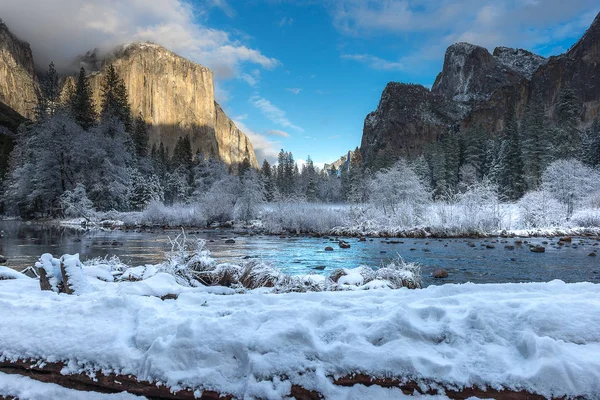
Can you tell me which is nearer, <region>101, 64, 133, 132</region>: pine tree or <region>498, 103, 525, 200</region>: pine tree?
<region>498, 103, 525, 200</region>: pine tree

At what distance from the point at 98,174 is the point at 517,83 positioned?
14289 centimetres

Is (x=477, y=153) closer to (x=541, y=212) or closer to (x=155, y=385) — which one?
(x=541, y=212)

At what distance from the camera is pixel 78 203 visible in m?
28.2

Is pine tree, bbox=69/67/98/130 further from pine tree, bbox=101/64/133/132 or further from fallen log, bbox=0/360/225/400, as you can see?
fallen log, bbox=0/360/225/400

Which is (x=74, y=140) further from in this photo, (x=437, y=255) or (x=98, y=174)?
(x=437, y=255)

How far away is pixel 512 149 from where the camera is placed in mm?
41219

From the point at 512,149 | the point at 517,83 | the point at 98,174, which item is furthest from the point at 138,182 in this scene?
the point at 517,83

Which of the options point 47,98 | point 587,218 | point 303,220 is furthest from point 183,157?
point 587,218

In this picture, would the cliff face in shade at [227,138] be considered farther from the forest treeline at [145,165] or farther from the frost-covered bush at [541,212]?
the frost-covered bush at [541,212]

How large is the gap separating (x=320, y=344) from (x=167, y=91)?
152 meters

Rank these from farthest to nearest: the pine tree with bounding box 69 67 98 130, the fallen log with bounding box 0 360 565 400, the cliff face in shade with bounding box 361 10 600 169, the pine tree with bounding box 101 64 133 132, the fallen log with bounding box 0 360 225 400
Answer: the cliff face in shade with bounding box 361 10 600 169 < the pine tree with bounding box 101 64 133 132 < the pine tree with bounding box 69 67 98 130 < the fallen log with bounding box 0 360 225 400 < the fallen log with bounding box 0 360 565 400

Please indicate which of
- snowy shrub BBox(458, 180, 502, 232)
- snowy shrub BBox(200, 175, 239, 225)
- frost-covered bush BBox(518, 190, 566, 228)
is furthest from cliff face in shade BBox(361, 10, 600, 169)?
snowy shrub BBox(458, 180, 502, 232)

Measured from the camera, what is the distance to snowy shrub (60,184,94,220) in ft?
91.5

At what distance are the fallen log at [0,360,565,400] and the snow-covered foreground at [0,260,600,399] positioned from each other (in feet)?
0.12
